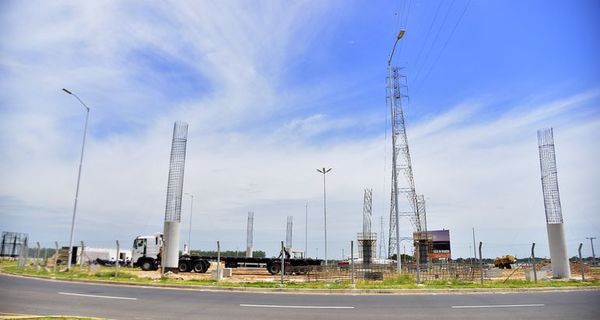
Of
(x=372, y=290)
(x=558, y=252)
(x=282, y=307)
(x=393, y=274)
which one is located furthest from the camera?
(x=393, y=274)

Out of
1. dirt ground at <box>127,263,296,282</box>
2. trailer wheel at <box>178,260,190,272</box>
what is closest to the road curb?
dirt ground at <box>127,263,296,282</box>

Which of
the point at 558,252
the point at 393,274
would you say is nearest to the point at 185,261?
the point at 393,274

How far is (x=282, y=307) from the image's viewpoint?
13.2 m

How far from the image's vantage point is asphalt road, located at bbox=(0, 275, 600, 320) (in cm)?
1132

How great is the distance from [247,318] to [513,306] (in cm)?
800

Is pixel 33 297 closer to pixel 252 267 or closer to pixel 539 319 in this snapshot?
pixel 539 319

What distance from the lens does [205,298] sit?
1555cm

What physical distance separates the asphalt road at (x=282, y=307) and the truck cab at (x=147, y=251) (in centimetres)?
1960

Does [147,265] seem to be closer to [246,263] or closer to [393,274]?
[246,263]

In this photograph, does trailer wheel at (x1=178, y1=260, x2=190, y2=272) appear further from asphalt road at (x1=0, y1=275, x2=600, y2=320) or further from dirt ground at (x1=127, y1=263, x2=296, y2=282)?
asphalt road at (x1=0, y1=275, x2=600, y2=320)

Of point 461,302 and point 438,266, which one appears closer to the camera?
point 461,302

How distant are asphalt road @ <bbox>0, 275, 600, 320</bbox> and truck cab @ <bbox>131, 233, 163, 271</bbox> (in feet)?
64.3

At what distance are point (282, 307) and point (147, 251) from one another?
2641 centimetres

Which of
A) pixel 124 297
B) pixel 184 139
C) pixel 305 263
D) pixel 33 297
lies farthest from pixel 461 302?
pixel 305 263
